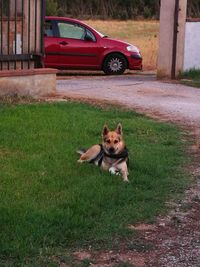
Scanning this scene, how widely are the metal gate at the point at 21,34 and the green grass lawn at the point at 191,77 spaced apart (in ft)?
16.5

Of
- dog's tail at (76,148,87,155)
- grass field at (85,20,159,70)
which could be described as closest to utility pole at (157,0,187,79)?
grass field at (85,20,159,70)

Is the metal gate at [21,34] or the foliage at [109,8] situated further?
the foliage at [109,8]

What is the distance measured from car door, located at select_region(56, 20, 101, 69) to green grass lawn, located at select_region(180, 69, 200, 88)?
2.44 metres

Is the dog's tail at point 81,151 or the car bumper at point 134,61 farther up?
the car bumper at point 134,61

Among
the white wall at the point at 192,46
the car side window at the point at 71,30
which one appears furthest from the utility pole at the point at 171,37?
the car side window at the point at 71,30

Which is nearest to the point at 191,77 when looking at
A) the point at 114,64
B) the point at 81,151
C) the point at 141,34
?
the point at 114,64

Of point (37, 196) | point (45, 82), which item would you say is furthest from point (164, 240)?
point (45, 82)

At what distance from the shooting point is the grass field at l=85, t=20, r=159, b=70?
24016 mm

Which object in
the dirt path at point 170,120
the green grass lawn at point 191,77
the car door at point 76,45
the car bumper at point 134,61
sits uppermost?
the car door at point 76,45

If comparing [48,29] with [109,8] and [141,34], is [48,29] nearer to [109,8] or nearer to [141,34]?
[141,34]

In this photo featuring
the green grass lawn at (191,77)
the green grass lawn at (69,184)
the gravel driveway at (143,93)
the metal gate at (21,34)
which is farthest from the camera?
the green grass lawn at (191,77)

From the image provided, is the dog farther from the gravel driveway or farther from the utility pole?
the utility pole

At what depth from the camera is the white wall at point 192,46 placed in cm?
1744

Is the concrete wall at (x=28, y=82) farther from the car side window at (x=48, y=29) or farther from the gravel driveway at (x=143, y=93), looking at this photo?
the car side window at (x=48, y=29)
